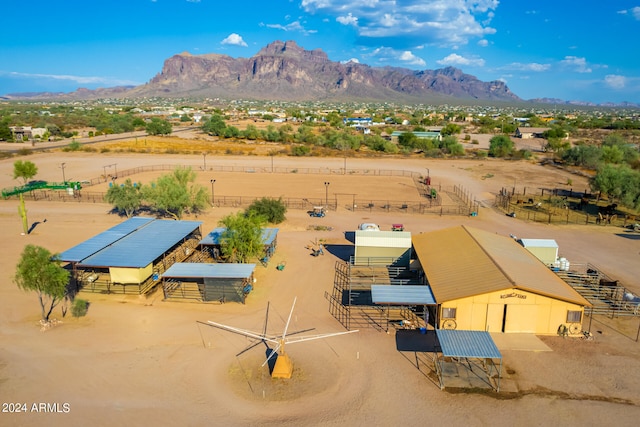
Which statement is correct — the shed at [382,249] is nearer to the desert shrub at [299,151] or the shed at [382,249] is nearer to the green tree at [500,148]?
the desert shrub at [299,151]

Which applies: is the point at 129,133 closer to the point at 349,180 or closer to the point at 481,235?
the point at 349,180

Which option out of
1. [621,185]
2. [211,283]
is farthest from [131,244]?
[621,185]

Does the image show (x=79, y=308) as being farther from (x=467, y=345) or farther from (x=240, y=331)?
(x=467, y=345)

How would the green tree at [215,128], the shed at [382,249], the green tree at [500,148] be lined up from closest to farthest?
1. the shed at [382,249]
2. the green tree at [500,148]
3. the green tree at [215,128]

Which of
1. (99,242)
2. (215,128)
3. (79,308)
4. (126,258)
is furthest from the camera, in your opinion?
(215,128)

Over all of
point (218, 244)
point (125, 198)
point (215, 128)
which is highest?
point (215, 128)

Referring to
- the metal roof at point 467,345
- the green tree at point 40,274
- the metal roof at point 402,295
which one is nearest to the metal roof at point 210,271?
the green tree at point 40,274
